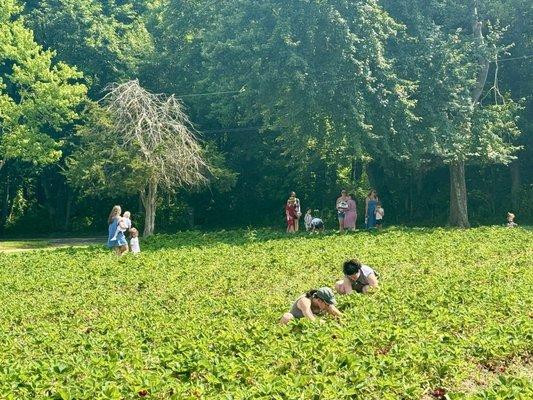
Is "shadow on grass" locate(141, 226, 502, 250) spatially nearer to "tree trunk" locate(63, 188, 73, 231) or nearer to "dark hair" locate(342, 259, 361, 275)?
"dark hair" locate(342, 259, 361, 275)

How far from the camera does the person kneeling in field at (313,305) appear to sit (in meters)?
10.9

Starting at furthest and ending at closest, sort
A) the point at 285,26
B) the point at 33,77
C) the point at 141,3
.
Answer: the point at 141,3 < the point at 33,77 < the point at 285,26

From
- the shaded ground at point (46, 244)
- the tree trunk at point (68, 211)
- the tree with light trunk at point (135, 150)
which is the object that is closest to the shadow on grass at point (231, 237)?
the tree with light trunk at point (135, 150)

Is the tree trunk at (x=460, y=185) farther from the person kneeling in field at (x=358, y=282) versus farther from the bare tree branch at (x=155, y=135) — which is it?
the person kneeling in field at (x=358, y=282)

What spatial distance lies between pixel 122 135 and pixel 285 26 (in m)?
8.12

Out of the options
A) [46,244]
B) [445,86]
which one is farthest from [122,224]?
[445,86]

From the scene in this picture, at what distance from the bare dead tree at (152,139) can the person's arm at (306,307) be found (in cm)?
1941

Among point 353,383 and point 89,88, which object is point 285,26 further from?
point 353,383

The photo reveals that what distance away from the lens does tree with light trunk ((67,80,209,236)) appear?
2977cm

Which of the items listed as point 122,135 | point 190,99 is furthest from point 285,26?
point 190,99

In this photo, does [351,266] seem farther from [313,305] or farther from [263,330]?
[263,330]

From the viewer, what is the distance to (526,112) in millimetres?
36938

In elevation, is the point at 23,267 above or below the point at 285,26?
below

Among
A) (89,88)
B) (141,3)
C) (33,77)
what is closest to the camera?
(33,77)
